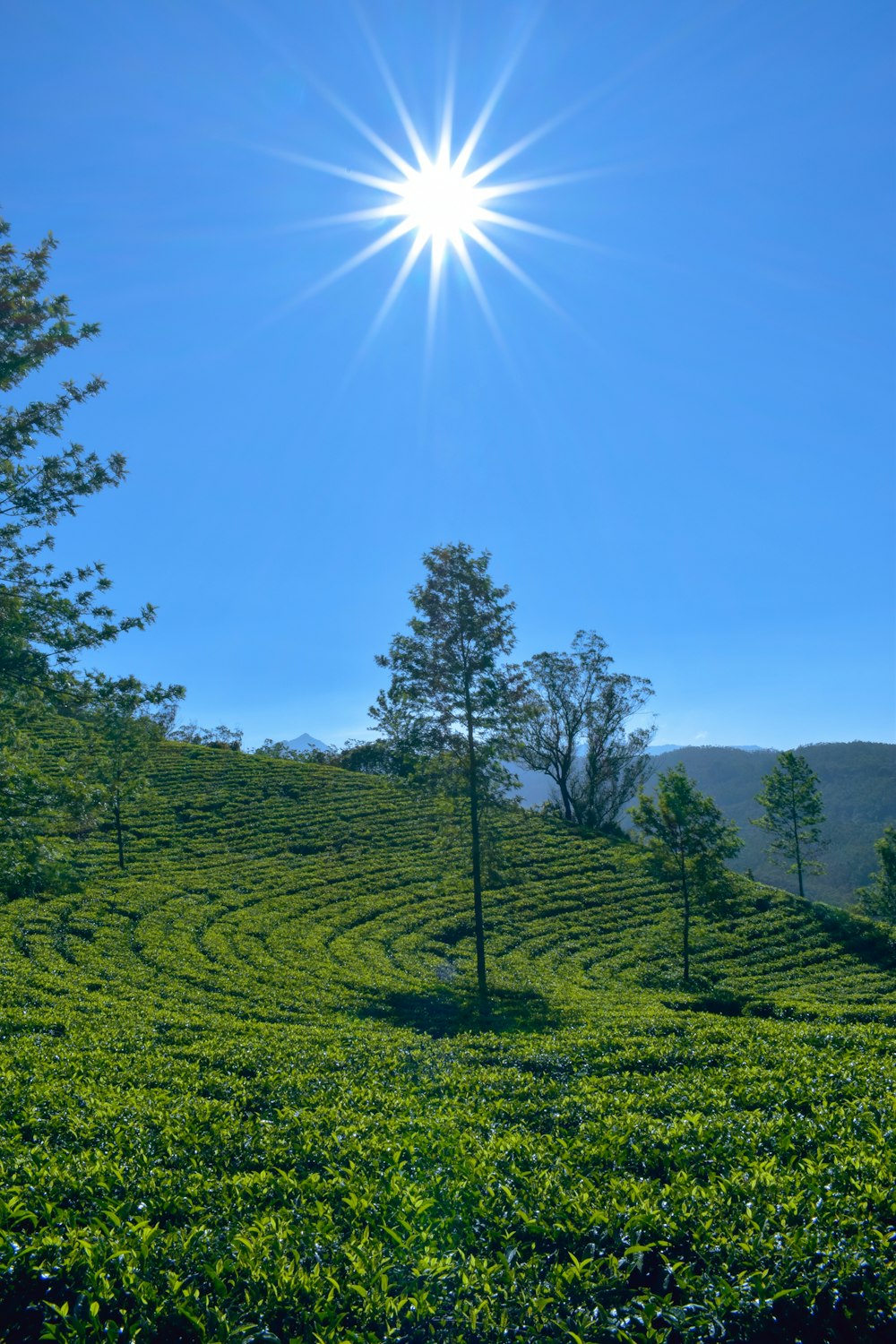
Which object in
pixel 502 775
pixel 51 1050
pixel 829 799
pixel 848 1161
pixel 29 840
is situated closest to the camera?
pixel 848 1161

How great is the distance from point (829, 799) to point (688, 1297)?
162619 millimetres

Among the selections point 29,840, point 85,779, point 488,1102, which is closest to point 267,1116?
point 488,1102

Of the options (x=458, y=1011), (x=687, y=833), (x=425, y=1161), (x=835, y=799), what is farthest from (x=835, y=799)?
(x=425, y=1161)

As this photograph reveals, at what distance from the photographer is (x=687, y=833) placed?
2641cm

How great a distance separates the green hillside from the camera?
383 feet

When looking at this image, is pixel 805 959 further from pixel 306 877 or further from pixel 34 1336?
pixel 34 1336

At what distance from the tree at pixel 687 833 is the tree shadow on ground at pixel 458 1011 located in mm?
8128

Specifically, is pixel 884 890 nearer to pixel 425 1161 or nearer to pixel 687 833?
pixel 687 833

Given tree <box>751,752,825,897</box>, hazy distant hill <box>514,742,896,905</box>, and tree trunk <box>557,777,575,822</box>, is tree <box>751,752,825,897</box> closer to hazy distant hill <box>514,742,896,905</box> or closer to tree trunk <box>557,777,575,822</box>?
tree trunk <box>557,777,575,822</box>

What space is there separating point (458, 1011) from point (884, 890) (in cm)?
4207

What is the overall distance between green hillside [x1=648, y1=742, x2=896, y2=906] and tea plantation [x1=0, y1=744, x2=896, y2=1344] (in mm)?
97044

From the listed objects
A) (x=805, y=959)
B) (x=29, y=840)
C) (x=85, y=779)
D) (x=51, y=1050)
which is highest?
(x=85, y=779)

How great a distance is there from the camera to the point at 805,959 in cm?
2747

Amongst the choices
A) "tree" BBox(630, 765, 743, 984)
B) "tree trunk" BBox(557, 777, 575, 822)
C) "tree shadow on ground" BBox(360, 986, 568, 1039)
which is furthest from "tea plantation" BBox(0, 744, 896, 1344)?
"tree trunk" BBox(557, 777, 575, 822)
